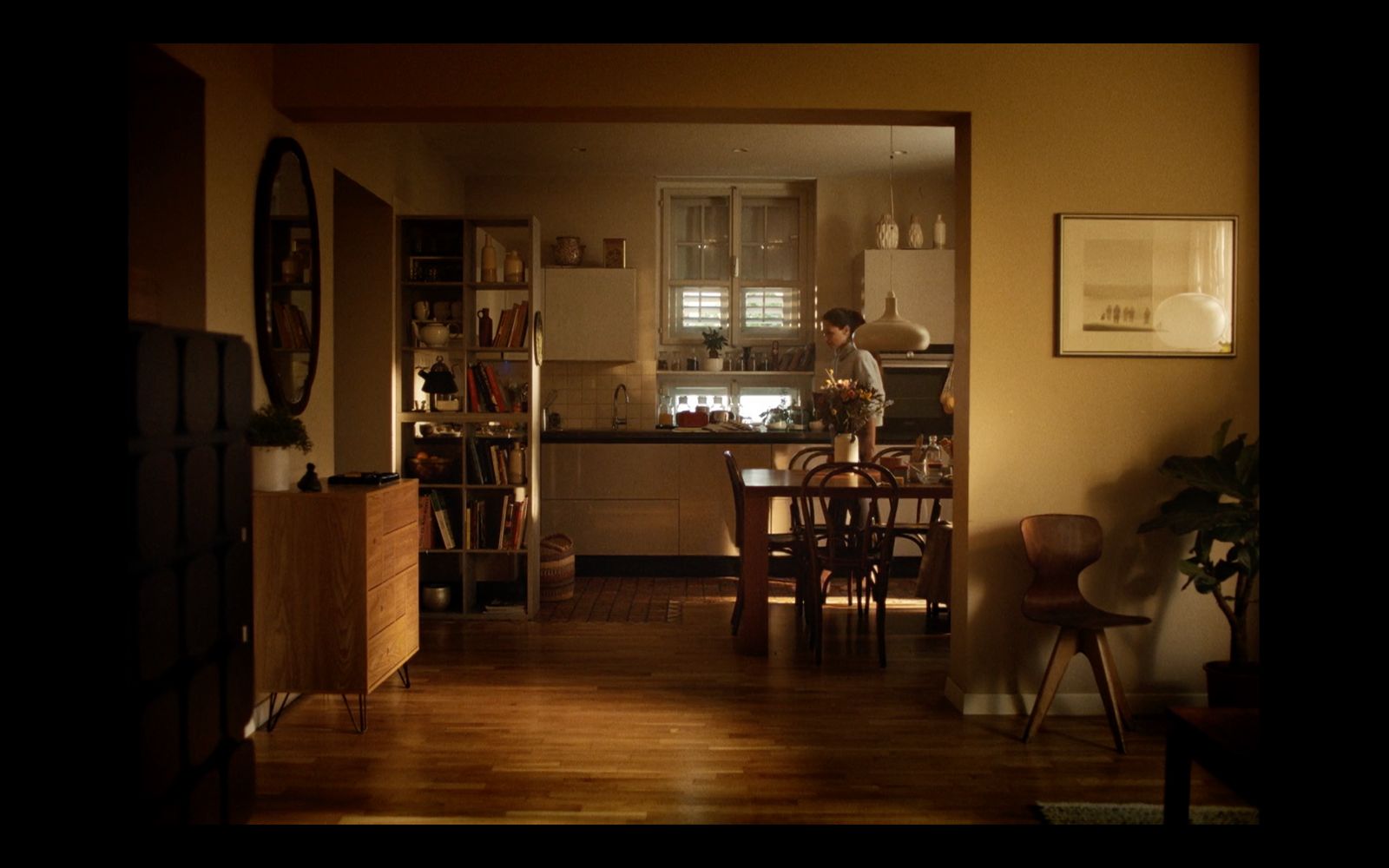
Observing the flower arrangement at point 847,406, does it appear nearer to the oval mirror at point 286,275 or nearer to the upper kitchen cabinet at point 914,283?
the upper kitchen cabinet at point 914,283

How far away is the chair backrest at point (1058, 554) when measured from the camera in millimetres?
3385

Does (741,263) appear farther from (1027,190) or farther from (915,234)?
(1027,190)

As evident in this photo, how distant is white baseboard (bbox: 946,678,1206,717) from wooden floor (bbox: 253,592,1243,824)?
6cm

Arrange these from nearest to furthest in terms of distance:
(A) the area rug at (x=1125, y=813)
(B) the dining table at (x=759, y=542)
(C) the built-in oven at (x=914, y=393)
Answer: (A) the area rug at (x=1125, y=813)
(B) the dining table at (x=759, y=542)
(C) the built-in oven at (x=914, y=393)

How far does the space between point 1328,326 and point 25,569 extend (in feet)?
5.85

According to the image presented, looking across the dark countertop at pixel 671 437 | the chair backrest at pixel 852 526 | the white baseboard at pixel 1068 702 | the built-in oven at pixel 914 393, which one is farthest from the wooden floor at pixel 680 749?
the built-in oven at pixel 914 393

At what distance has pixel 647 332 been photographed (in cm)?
701

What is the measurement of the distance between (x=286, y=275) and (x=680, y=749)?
7.53ft

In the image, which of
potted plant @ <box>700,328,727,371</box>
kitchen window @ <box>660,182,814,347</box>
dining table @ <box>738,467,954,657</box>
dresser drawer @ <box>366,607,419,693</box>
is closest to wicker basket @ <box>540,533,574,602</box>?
dining table @ <box>738,467,954,657</box>

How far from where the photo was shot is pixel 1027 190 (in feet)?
11.5

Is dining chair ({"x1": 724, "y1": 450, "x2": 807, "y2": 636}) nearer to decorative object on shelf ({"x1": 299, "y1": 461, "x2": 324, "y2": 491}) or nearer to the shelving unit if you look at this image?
the shelving unit

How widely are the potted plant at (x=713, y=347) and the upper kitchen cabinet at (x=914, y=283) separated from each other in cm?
105

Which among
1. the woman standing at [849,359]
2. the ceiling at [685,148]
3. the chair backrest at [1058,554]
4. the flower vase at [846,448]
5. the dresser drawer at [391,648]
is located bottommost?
the dresser drawer at [391,648]
